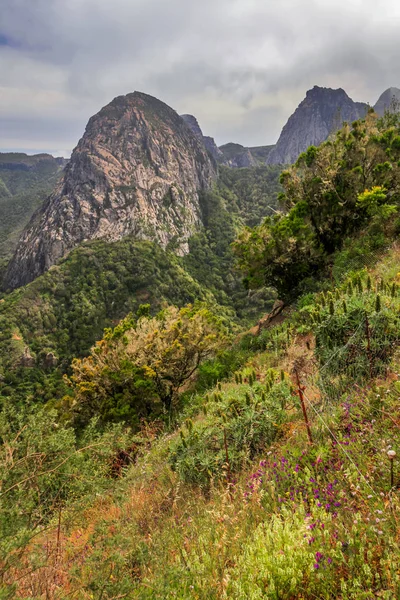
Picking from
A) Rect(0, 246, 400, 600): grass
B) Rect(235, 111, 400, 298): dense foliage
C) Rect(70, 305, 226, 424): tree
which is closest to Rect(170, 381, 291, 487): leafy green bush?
Rect(0, 246, 400, 600): grass

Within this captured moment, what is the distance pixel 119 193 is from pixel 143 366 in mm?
132329

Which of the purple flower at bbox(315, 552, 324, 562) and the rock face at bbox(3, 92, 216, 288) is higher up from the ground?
the rock face at bbox(3, 92, 216, 288)

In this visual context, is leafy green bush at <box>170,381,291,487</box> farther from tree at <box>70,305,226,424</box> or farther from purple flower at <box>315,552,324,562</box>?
tree at <box>70,305,226,424</box>

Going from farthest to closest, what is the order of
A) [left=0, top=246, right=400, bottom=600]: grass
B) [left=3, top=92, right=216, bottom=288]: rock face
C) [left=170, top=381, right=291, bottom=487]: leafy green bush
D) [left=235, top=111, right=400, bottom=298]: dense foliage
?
[left=3, top=92, right=216, bottom=288]: rock face
[left=235, top=111, right=400, bottom=298]: dense foliage
[left=170, top=381, right=291, bottom=487]: leafy green bush
[left=0, top=246, right=400, bottom=600]: grass

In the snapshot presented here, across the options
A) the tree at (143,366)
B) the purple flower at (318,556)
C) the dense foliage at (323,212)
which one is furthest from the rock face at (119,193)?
the purple flower at (318,556)

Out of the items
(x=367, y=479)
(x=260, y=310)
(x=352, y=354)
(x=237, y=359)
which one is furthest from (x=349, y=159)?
(x=260, y=310)

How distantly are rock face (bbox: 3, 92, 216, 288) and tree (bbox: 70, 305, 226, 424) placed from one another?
354ft

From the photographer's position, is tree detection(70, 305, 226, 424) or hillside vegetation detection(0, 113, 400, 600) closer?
hillside vegetation detection(0, 113, 400, 600)

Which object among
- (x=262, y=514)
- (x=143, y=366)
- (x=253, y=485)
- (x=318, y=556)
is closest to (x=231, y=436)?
(x=253, y=485)

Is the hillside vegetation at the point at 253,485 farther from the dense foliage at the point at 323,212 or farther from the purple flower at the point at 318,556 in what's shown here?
the dense foliage at the point at 323,212

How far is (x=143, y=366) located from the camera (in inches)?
516

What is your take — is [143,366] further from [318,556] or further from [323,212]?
[318,556]

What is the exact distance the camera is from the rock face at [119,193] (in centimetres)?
12288

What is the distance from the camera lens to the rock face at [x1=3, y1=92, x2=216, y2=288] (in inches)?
4838
